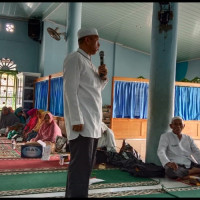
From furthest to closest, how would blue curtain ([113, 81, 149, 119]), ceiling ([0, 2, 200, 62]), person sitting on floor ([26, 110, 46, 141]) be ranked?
ceiling ([0, 2, 200, 62])
blue curtain ([113, 81, 149, 119])
person sitting on floor ([26, 110, 46, 141])

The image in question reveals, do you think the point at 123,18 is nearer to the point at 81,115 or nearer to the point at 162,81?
the point at 162,81

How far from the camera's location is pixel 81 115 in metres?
1.89

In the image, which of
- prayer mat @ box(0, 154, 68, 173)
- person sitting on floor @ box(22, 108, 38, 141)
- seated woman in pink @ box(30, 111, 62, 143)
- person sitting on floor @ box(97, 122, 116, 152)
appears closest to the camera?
prayer mat @ box(0, 154, 68, 173)

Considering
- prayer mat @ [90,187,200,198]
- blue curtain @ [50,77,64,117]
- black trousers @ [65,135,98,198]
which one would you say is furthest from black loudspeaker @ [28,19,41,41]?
black trousers @ [65,135,98,198]

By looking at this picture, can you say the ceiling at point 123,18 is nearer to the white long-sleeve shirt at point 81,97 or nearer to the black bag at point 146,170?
the black bag at point 146,170

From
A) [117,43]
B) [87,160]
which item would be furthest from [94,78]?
[117,43]

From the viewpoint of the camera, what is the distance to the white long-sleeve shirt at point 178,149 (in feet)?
12.0

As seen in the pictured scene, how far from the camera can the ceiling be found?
27.0 ft

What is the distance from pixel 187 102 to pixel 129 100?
5.44ft

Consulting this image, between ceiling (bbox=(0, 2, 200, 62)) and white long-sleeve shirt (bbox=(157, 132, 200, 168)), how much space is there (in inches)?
181

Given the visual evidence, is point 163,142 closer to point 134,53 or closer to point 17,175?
point 17,175

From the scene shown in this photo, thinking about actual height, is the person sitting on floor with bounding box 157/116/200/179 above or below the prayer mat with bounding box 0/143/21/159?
above

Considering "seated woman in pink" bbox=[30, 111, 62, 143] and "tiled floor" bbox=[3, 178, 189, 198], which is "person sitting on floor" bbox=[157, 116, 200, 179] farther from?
"seated woman in pink" bbox=[30, 111, 62, 143]

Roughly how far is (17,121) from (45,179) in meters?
5.18
